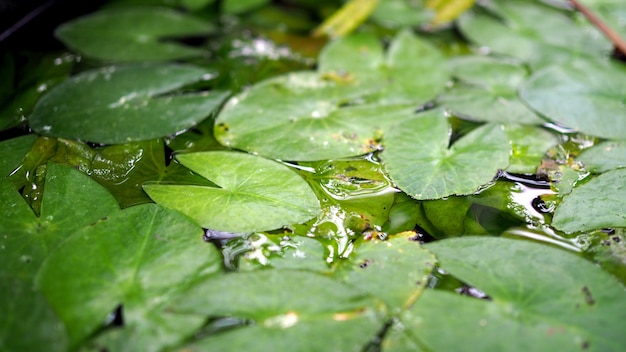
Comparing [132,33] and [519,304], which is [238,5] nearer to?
[132,33]

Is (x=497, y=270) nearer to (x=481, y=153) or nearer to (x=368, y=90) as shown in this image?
(x=481, y=153)

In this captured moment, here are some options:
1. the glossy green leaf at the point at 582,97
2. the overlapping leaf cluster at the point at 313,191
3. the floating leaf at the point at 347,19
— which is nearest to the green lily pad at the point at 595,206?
the overlapping leaf cluster at the point at 313,191

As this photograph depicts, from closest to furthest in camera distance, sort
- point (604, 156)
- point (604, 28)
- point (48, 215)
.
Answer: point (48, 215), point (604, 156), point (604, 28)

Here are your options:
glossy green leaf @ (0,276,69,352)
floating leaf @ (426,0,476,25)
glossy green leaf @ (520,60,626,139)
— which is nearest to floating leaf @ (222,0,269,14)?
floating leaf @ (426,0,476,25)

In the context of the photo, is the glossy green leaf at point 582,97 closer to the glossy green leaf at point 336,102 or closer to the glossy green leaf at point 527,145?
the glossy green leaf at point 527,145

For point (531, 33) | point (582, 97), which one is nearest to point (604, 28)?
point (531, 33)
